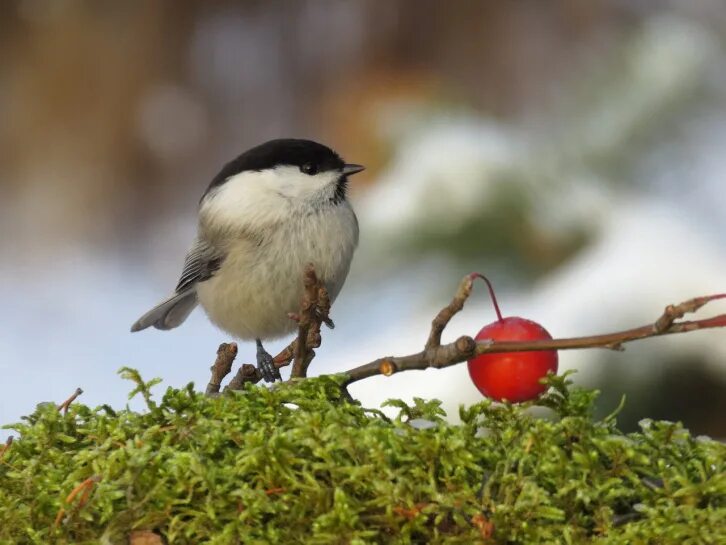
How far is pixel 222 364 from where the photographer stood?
1025 mm

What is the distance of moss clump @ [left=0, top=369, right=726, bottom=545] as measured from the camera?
63cm

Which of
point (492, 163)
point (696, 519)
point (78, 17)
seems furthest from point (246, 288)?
point (78, 17)

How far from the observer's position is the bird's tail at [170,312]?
163cm

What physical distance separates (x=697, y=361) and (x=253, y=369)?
3.98ft

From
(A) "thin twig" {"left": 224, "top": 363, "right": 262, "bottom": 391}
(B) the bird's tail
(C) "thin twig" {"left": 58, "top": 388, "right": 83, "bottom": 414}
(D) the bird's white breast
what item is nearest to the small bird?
(D) the bird's white breast

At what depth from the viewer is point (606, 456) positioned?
677mm

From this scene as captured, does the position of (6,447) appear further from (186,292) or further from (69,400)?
(186,292)

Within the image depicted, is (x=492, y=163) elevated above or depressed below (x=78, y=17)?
below

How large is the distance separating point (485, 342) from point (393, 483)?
0.18 m

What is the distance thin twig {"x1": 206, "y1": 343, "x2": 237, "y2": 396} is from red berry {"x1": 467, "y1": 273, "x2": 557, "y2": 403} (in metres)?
0.32

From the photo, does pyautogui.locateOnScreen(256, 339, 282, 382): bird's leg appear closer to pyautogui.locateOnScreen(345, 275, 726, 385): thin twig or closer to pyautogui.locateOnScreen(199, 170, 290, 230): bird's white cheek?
pyautogui.locateOnScreen(199, 170, 290, 230): bird's white cheek

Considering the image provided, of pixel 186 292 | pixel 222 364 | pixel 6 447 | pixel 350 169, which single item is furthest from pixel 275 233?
pixel 6 447

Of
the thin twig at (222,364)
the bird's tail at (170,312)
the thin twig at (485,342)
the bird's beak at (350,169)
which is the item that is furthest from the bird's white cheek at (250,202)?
the thin twig at (485,342)

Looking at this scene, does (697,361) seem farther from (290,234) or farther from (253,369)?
(253,369)
